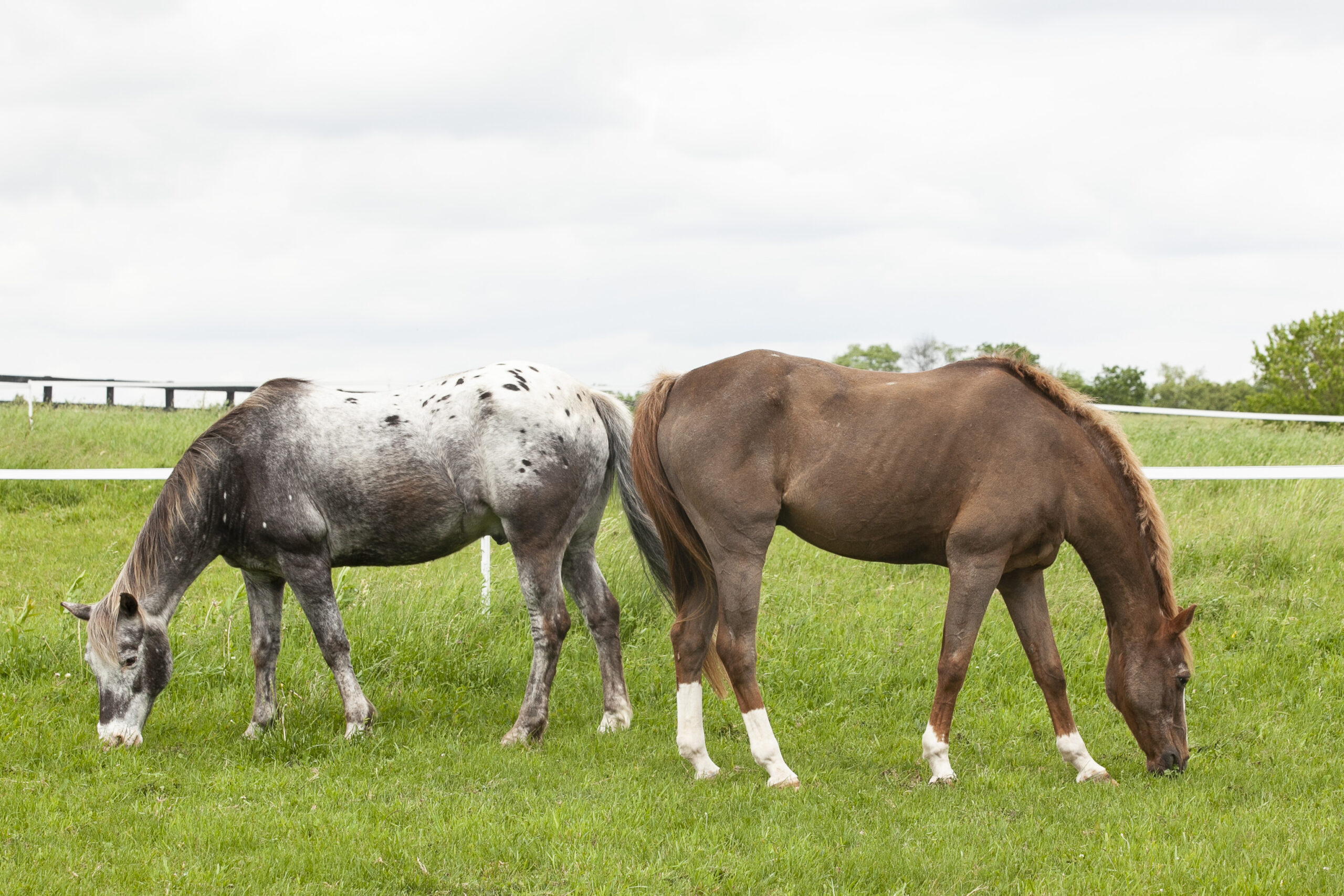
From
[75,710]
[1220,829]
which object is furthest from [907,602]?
[75,710]

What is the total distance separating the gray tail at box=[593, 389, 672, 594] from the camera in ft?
21.8

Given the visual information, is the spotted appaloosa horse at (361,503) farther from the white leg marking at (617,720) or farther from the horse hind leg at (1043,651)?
the horse hind leg at (1043,651)

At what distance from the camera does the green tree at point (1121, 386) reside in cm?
3722

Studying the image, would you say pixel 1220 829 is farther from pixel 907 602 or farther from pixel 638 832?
pixel 907 602

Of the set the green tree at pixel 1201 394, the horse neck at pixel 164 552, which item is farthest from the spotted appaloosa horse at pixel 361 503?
the green tree at pixel 1201 394

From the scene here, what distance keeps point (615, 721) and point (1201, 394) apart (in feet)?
151

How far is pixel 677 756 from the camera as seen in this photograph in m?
5.74

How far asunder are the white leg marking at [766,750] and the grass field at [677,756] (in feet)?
0.42

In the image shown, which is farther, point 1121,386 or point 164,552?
point 1121,386

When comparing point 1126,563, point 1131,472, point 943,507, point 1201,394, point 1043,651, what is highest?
point 1131,472

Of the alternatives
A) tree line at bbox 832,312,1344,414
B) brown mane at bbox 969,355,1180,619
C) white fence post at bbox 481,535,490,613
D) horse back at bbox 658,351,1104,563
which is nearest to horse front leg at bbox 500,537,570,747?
horse back at bbox 658,351,1104,563

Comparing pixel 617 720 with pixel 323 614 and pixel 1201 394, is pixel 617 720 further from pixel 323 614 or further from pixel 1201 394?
pixel 1201 394

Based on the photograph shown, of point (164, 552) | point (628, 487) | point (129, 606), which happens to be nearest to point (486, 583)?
point (628, 487)

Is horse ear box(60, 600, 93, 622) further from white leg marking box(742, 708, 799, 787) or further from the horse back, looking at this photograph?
white leg marking box(742, 708, 799, 787)
